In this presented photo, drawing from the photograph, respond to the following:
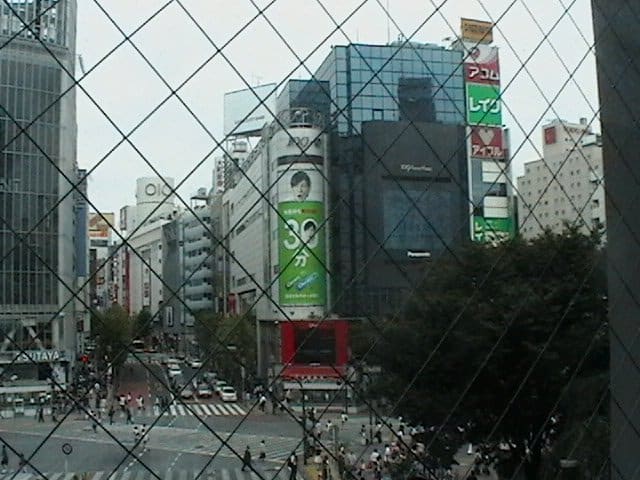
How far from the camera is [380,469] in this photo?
3.44 metres

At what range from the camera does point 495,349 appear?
2.97 m

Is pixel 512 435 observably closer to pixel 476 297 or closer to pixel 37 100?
pixel 476 297

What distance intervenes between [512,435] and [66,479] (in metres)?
2.19

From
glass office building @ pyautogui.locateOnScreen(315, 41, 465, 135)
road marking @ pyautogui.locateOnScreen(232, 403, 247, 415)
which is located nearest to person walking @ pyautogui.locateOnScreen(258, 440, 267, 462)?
road marking @ pyautogui.locateOnScreen(232, 403, 247, 415)

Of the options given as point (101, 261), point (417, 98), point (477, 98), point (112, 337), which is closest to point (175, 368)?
point (112, 337)

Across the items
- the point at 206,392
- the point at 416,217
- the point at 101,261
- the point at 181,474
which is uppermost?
the point at 416,217

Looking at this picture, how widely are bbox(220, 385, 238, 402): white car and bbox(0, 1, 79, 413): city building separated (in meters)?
1.27

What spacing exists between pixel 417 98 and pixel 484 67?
2810 mm

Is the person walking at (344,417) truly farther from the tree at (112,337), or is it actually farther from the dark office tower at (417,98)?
the dark office tower at (417,98)

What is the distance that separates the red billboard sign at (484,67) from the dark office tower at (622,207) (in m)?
5.79

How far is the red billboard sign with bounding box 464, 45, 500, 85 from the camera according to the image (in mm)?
8391

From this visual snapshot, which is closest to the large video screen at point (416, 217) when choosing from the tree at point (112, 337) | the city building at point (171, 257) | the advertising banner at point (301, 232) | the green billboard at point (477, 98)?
the advertising banner at point (301, 232)

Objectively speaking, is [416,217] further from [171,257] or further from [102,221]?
[102,221]

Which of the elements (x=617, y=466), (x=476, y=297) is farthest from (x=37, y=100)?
(x=617, y=466)
